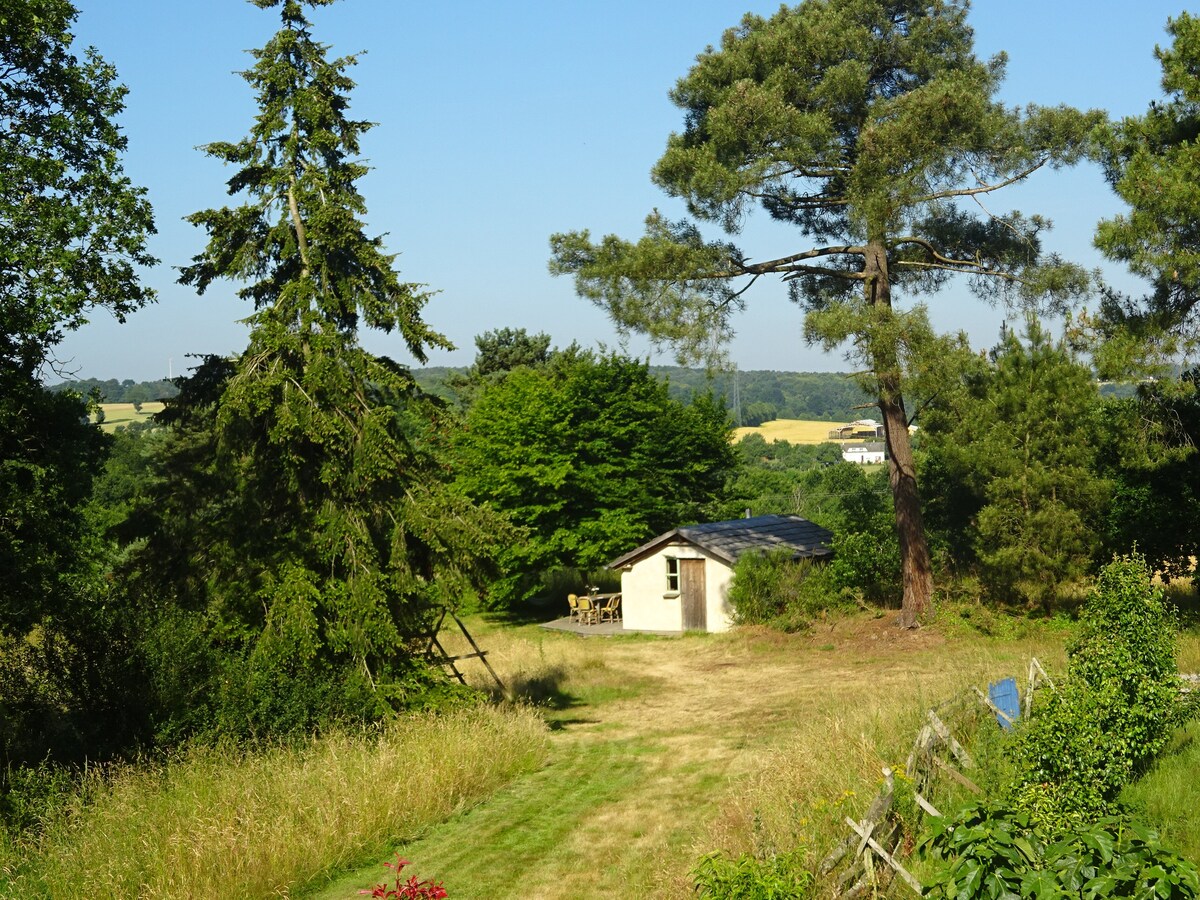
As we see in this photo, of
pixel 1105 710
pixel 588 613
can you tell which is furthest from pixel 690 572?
pixel 1105 710

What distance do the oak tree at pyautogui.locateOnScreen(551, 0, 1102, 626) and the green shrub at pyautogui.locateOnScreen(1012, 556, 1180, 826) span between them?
12078 mm

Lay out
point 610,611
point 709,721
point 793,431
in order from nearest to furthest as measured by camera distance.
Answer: point 709,721 → point 610,611 → point 793,431

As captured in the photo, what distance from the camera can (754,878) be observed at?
8.20 meters

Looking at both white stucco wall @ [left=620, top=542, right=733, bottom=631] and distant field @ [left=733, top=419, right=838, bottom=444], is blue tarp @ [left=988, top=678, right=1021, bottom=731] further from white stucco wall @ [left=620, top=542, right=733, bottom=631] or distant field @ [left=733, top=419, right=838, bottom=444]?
distant field @ [left=733, top=419, right=838, bottom=444]

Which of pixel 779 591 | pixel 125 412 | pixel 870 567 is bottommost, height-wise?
pixel 779 591

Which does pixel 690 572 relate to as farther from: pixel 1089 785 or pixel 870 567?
pixel 1089 785

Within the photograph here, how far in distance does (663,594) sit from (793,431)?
374 ft

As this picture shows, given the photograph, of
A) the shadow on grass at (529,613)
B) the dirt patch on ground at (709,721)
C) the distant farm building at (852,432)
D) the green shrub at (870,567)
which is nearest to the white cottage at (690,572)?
the dirt patch on ground at (709,721)

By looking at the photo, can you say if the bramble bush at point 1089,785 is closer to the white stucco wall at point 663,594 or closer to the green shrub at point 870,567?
the green shrub at point 870,567

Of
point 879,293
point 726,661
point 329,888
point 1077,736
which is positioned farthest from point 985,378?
point 329,888

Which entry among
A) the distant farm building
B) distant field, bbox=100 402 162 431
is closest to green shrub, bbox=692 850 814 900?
distant field, bbox=100 402 162 431

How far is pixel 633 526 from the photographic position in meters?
38.5

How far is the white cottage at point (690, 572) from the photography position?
33.3 m

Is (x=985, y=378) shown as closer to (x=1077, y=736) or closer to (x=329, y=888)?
(x=1077, y=736)
